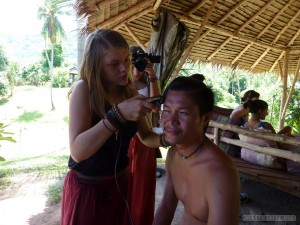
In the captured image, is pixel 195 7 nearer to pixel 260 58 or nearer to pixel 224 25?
pixel 224 25

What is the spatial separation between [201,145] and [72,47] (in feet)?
306

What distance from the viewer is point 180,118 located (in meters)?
1.30

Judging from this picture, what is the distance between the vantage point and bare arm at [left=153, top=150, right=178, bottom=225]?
5.06 ft

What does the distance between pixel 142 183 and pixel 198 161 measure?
49.6 inches

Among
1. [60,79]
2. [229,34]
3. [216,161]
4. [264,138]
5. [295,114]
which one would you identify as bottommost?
[60,79]

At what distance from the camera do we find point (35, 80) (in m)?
34.6

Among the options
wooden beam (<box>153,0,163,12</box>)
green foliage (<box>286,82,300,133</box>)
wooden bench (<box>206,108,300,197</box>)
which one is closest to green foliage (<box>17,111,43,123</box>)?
green foliage (<box>286,82,300,133</box>)

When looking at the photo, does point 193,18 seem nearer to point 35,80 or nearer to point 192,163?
point 192,163

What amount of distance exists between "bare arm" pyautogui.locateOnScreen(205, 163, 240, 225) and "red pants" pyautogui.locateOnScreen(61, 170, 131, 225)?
0.62m

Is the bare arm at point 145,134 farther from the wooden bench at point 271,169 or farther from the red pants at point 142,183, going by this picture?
the wooden bench at point 271,169

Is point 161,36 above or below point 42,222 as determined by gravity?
above

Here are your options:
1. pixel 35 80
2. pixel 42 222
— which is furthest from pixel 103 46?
pixel 35 80

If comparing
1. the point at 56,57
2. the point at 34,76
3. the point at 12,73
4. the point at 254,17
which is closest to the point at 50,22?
the point at 56,57

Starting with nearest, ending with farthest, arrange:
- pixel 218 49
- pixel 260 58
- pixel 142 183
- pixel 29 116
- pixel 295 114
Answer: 1. pixel 142 183
2. pixel 218 49
3. pixel 260 58
4. pixel 295 114
5. pixel 29 116
